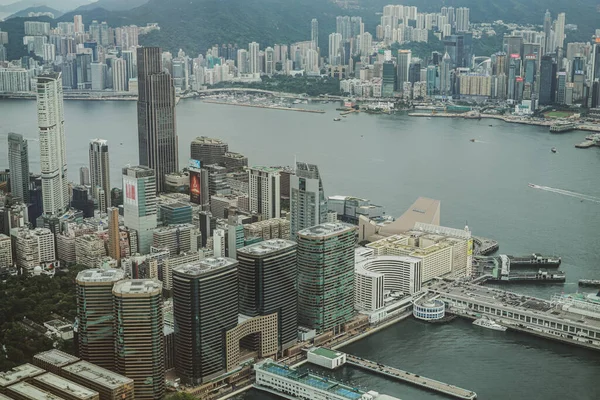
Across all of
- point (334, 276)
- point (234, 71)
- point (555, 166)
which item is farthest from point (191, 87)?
point (334, 276)

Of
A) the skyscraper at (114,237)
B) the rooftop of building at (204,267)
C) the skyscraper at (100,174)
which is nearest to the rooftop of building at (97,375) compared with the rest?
the rooftop of building at (204,267)

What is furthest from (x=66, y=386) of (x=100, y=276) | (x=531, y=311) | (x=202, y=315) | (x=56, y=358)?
(x=531, y=311)

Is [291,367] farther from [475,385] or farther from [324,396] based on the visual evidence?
[475,385]

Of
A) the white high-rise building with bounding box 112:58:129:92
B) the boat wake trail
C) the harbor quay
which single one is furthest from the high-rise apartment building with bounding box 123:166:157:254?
the white high-rise building with bounding box 112:58:129:92

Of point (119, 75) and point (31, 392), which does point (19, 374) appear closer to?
point (31, 392)

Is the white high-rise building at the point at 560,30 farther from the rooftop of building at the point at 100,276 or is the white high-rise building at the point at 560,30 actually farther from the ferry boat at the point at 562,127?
the rooftop of building at the point at 100,276

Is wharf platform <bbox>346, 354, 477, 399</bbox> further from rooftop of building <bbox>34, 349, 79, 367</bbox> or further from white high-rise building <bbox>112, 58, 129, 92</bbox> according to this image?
white high-rise building <bbox>112, 58, 129, 92</bbox>
